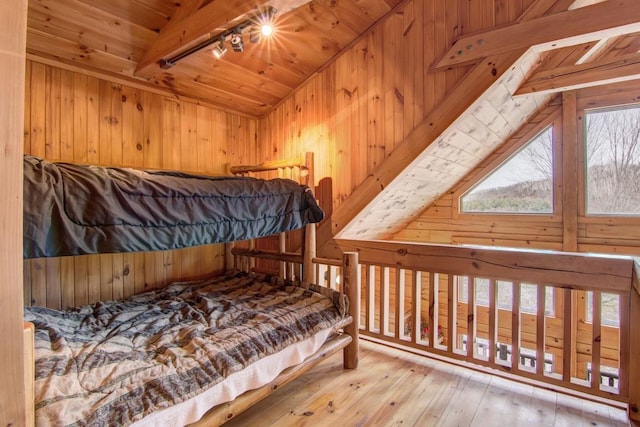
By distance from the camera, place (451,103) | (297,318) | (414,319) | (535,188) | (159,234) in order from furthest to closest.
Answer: (535,188)
(414,319)
(451,103)
(297,318)
(159,234)

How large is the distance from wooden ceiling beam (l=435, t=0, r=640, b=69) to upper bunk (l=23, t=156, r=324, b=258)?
1.54 m

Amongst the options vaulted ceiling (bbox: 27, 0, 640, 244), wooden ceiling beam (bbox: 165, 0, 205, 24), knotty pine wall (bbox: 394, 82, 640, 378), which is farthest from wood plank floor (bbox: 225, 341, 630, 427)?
wooden ceiling beam (bbox: 165, 0, 205, 24)

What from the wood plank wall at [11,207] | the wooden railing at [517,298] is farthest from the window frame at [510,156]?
the wood plank wall at [11,207]

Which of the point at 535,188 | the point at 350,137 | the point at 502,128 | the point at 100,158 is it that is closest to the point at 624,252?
the point at 535,188

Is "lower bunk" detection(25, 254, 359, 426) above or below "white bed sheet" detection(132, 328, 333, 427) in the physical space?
above

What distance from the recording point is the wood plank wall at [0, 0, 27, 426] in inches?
23.5

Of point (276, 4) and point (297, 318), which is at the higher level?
point (276, 4)

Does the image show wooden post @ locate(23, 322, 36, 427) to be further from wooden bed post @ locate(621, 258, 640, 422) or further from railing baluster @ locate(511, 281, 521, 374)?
wooden bed post @ locate(621, 258, 640, 422)

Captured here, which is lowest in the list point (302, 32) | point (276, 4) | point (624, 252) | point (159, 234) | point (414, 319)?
point (414, 319)

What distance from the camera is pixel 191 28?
191 centimetres

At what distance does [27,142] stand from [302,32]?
6.27 ft

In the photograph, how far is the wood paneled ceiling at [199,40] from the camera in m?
1.80

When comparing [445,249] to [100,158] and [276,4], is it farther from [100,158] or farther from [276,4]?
[100,158]

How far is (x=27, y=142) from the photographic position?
1.91m
